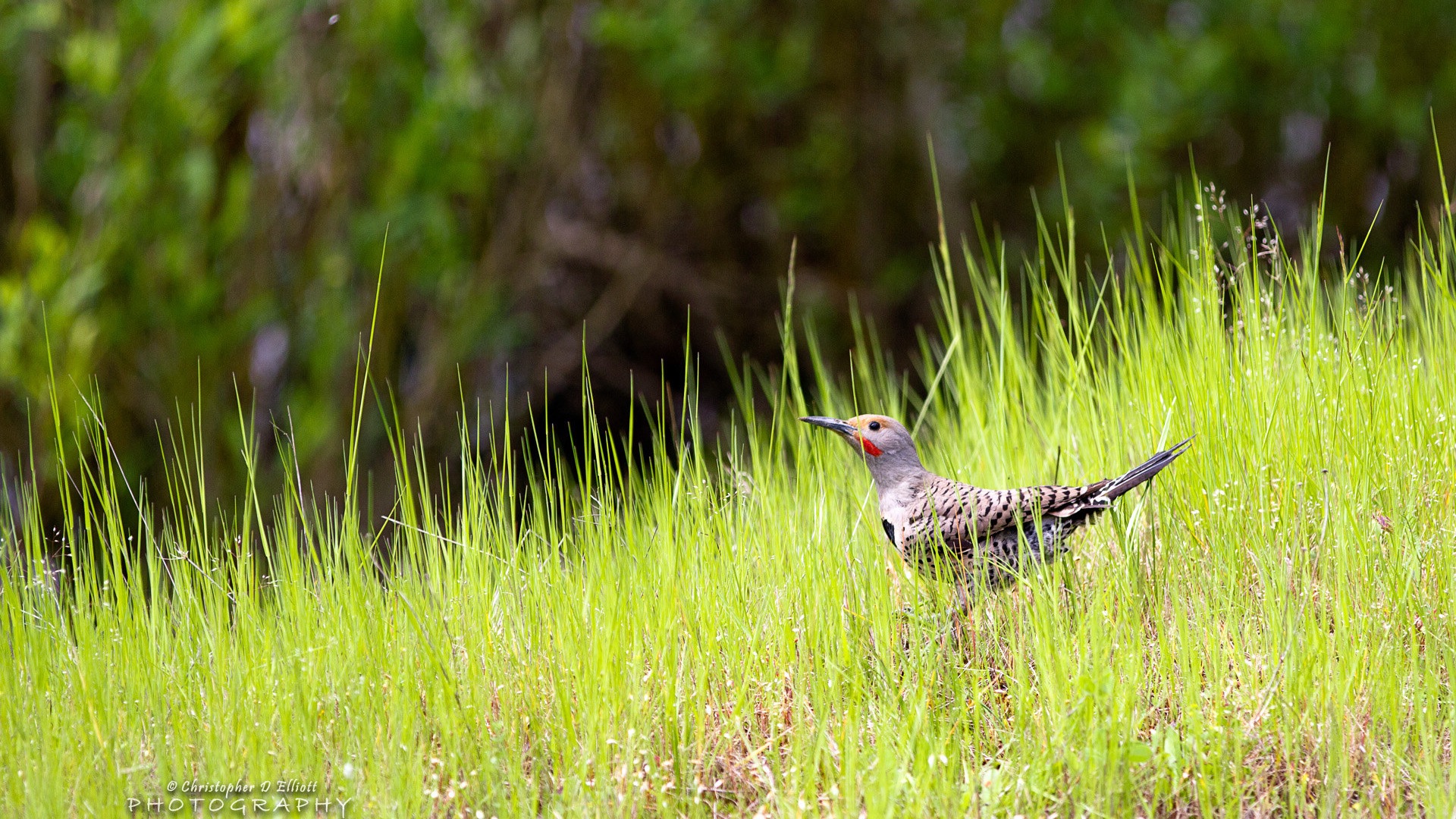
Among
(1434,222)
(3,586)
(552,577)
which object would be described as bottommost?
(552,577)

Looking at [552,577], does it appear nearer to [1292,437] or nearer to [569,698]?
[569,698]

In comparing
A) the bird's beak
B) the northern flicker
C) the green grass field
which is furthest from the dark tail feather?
the bird's beak

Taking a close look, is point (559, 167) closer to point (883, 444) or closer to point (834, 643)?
point (883, 444)

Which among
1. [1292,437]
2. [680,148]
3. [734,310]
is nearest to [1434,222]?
[1292,437]

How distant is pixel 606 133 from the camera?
906 cm

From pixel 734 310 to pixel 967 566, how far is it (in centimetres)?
633

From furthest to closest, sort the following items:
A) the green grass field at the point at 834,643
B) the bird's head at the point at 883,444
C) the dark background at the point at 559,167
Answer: the dark background at the point at 559,167 < the bird's head at the point at 883,444 < the green grass field at the point at 834,643

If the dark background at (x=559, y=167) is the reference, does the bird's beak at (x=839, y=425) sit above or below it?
below

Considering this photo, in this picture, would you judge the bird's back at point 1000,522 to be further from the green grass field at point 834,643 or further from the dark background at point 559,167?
the dark background at point 559,167

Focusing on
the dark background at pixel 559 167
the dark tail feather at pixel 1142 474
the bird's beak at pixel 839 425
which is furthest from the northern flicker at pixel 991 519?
the dark background at pixel 559 167

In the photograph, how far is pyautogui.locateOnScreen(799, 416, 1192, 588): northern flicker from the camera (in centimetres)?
A: 297

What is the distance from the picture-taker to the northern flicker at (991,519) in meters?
2.97

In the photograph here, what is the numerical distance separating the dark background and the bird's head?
0.82 meters

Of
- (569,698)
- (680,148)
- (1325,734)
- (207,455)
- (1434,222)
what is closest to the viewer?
(1325,734)
